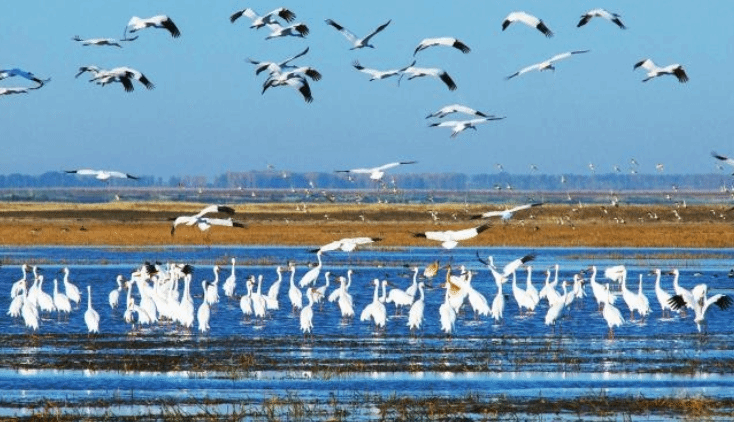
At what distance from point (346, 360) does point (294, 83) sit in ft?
11.2

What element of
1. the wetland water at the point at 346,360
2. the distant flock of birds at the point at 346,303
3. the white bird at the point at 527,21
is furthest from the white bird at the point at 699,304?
the white bird at the point at 527,21

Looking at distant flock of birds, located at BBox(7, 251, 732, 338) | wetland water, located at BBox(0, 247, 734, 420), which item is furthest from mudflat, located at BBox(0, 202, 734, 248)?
wetland water, located at BBox(0, 247, 734, 420)

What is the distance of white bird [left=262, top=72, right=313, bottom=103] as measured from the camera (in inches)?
666

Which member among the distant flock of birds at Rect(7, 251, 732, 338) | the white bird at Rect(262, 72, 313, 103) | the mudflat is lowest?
the mudflat

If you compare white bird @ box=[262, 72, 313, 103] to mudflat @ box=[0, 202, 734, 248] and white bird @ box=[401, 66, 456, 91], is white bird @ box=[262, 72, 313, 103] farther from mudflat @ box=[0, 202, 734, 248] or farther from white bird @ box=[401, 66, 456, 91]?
mudflat @ box=[0, 202, 734, 248]

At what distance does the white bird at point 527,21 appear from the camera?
16.3m

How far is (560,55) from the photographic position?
1747 cm

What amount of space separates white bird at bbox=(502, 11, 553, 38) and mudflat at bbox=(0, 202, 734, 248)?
73.9 ft

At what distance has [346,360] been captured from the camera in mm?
16359

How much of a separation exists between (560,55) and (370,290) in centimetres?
1080

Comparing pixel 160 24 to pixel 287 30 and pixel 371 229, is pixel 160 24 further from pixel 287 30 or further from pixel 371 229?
pixel 371 229

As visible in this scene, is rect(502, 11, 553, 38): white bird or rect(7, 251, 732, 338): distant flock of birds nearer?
rect(502, 11, 553, 38): white bird

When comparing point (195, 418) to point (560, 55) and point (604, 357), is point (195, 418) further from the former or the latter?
point (560, 55)

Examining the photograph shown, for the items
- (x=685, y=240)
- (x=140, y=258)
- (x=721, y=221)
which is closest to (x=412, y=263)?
(x=140, y=258)
